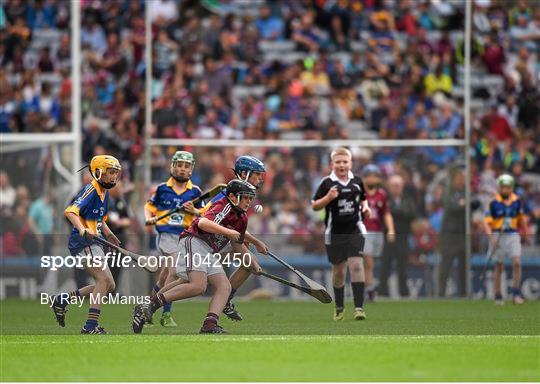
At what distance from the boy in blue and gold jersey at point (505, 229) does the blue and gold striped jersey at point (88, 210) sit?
298 inches

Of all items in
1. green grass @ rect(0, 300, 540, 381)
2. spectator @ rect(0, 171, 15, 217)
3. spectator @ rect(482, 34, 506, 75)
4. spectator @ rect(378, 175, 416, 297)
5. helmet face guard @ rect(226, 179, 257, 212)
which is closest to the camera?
green grass @ rect(0, 300, 540, 381)

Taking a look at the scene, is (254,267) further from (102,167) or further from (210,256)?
(102,167)

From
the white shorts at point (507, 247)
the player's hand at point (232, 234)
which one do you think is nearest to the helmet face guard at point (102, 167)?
the player's hand at point (232, 234)

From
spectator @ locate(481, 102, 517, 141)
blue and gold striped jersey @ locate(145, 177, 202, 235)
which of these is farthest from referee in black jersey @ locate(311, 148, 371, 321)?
spectator @ locate(481, 102, 517, 141)

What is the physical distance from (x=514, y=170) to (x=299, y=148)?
3713 millimetres

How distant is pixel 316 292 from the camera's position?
16.5 m

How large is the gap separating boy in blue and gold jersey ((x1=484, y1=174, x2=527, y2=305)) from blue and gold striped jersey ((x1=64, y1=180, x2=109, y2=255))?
757 cm

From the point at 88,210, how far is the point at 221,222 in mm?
1471

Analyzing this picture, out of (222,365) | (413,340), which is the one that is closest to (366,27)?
(413,340)

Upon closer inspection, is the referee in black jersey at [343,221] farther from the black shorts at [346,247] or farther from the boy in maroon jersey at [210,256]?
the boy in maroon jersey at [210,256]

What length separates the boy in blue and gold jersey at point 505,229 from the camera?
21.0 metres

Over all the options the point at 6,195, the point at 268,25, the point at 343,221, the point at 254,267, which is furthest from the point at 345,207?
the point at 268,25

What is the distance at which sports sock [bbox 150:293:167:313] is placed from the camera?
14719mm

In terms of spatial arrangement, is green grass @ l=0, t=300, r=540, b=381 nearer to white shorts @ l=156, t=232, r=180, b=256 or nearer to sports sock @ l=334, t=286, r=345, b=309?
sports sock @ l=334, t=286, r=345, b=309
